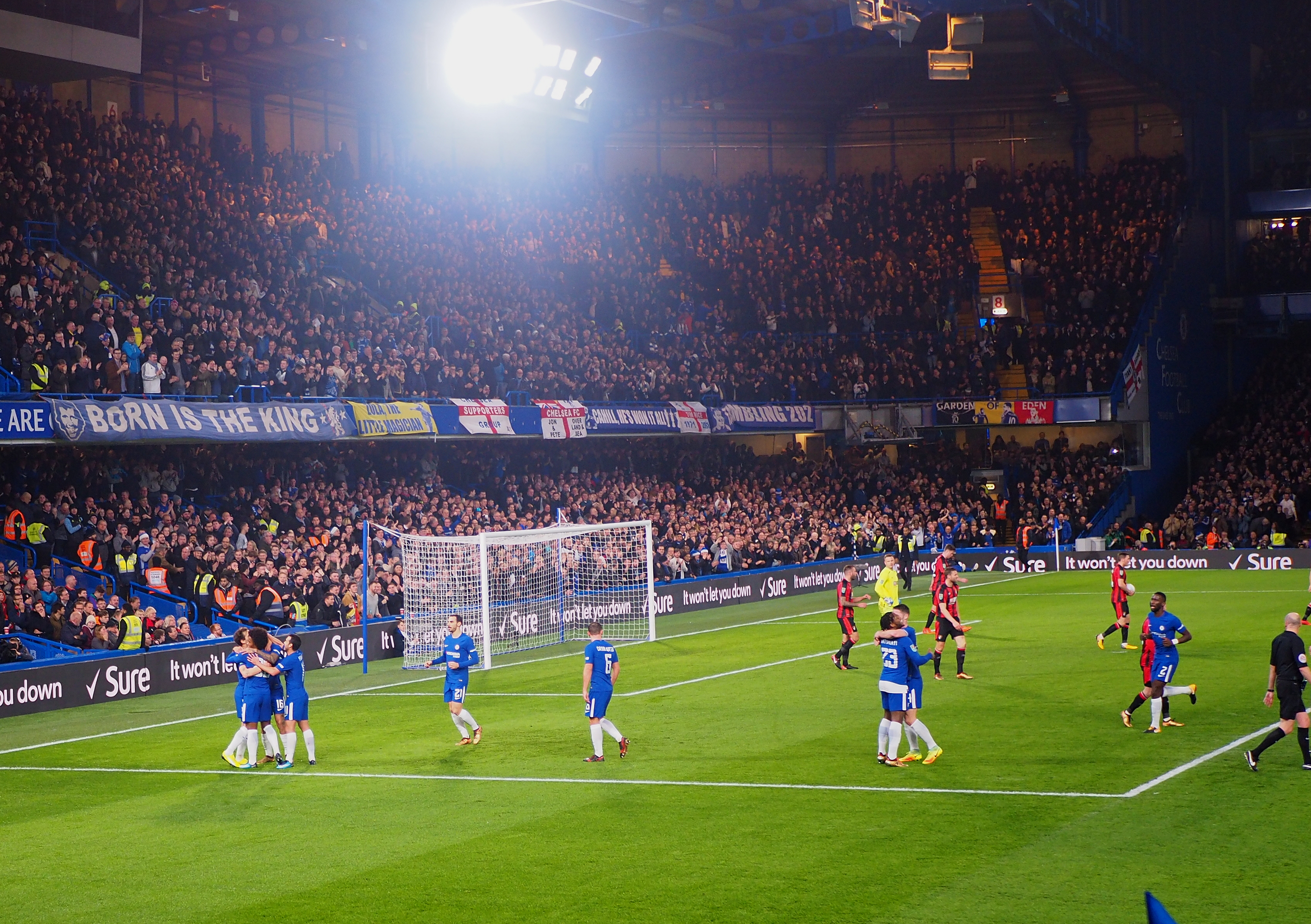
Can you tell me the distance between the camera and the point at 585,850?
13734mm

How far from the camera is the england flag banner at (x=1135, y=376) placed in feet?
165

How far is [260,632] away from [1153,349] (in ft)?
137

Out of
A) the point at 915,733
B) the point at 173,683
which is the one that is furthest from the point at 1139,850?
the point at 173,683

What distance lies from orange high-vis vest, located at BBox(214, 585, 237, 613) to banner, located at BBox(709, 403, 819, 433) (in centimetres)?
2062

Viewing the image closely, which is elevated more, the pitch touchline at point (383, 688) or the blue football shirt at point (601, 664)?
the blue football shirt at point (601, 664)

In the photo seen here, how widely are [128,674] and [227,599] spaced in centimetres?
323

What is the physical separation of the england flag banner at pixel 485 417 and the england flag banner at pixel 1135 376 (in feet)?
79.9

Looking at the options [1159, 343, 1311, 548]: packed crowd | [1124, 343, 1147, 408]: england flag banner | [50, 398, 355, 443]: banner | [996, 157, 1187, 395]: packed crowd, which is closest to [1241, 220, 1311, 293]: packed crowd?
[1159, 343, 1311, 548]: packed crowd

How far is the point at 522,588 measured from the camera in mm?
Answer: 33250

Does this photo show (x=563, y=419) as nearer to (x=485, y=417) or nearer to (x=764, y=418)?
(x=485, y=417)

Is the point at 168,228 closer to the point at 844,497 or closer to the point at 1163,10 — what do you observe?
the point at 844,497

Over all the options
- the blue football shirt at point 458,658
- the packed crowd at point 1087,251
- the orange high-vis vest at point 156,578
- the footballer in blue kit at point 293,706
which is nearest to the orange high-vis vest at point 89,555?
the orange high-vis vest at point 156,578

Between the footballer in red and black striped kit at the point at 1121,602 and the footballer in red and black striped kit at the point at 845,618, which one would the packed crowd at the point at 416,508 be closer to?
the footballer in red and black striped kit at the point at 845,618

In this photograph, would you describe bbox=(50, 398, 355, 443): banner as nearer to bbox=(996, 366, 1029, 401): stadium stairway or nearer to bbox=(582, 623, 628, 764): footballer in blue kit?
bbox=(582, 623, 628, 764): footballer in blue kit
